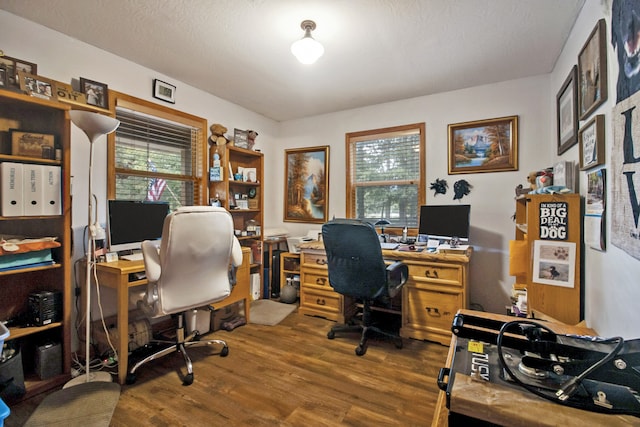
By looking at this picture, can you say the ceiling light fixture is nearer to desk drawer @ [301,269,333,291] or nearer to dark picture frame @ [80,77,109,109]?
dark picture frame @ [80,77,109,109]

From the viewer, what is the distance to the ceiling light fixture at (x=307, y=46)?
6.63 ft

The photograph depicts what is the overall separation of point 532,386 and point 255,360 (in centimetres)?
206

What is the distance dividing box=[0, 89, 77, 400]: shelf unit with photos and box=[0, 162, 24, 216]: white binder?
0.13m

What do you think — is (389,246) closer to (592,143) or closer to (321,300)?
(321,300)

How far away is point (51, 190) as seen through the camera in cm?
190

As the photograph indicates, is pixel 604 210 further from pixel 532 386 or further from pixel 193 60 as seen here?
pixel 193 60

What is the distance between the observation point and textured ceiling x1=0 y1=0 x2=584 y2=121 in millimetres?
1878

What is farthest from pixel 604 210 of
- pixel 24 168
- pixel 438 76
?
pixel 24 168

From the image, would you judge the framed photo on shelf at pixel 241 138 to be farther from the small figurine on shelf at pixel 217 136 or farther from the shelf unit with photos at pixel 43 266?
the shelf unit with photos at pixel 43 266

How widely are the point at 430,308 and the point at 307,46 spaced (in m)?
2.36

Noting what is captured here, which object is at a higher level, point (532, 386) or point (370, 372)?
point (532, 386)

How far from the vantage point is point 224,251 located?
2074 millimetres

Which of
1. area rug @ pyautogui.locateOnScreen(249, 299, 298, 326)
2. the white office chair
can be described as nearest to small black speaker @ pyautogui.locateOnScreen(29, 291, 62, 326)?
the white office chair

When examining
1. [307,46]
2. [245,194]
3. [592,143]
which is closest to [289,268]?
[245,194]
